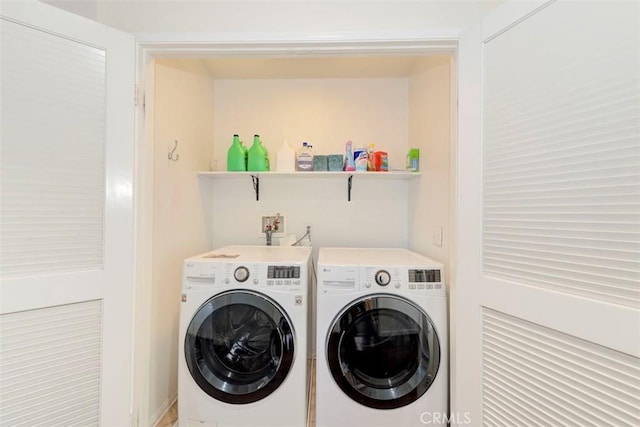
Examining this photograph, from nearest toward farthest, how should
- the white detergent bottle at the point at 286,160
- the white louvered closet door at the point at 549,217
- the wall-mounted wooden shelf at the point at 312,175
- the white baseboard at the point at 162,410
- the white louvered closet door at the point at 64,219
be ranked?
the white louvered closet door at the point at 549,217 → the white louvered closet door at the point at 64,219 → the white baseboard at the point at 162,410 → the wall-mounted wooden shelf at the point at 312,175 → the white detergent bottle at the point at 286,160

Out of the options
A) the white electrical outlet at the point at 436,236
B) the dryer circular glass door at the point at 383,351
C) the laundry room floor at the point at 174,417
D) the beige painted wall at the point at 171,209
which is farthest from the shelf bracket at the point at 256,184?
the laundry room floor at the point at 174,417

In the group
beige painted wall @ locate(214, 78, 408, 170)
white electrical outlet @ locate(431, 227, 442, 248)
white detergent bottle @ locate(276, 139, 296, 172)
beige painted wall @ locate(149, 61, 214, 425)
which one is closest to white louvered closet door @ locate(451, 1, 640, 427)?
white electrical outlet @ locate(431, 227, 442, 248)

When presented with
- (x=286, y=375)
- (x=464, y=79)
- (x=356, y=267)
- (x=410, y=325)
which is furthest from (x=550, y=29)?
(x=286, y=375)

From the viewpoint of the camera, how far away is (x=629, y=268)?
2.25ft

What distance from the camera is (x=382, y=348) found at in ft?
4.25

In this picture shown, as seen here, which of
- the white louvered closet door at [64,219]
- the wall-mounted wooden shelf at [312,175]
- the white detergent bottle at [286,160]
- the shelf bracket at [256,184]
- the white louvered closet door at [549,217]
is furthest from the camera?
the shelf bracket at [256,184]

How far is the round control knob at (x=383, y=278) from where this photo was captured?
1295 millimetres

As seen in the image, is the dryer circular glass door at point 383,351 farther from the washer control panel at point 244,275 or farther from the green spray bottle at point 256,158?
the green spray bottle at point 256,158

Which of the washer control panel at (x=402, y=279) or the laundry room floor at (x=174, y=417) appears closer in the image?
the washer control panel at (x=402, y=279)

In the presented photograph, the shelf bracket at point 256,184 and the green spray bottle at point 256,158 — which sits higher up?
A: the green spray bottle at point 256,158

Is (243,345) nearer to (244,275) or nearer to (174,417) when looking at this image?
(244,275)

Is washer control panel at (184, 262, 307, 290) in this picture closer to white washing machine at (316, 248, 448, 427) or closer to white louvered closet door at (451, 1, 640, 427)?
white washing machine at (316, 248, 448, 427)

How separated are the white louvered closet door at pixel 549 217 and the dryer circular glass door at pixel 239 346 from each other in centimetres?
84

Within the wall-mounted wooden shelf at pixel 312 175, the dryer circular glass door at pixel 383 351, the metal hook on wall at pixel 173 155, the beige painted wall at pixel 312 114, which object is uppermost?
the beige painted wall at pixel 312 114
